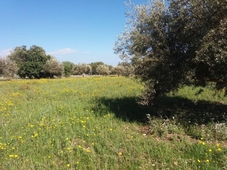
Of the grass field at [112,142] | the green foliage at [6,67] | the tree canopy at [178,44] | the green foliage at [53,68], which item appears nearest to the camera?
the grass field at [112,142]

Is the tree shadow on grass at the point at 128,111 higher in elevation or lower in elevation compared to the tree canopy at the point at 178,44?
lower

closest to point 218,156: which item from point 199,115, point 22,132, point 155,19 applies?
point 199,115

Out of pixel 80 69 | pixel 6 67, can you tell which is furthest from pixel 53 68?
pixel 80 69

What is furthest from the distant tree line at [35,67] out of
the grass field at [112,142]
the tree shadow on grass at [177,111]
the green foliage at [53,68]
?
the grass field at [112,142]

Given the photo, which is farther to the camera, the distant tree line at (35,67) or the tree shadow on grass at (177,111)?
the distant tree line at (35,67)

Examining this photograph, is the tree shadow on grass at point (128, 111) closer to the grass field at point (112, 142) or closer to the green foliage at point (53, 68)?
the grass field at point (112, 142)

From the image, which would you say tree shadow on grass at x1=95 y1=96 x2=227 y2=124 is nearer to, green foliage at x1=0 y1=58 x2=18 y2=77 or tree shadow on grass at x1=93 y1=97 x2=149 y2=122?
tree shadow on grass at x1=93 y1=97 x2=149 y2=122

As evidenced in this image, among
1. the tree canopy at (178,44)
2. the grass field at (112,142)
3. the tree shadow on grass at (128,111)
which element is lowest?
the grass field at (112,142)

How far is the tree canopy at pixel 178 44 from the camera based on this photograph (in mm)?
5449

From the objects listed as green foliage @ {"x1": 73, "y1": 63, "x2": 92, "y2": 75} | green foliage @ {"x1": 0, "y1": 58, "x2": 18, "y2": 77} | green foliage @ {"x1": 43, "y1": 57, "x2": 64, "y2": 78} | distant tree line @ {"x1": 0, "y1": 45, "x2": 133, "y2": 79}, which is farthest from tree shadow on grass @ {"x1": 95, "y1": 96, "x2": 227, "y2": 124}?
green foliage @ {"x1": 73, "y1": 63, "x2": 92, "y2": 75}

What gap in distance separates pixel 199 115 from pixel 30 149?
600 centimetres

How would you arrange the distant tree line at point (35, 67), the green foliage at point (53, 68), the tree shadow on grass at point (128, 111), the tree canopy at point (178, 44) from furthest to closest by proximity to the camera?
the green foliage at point (53, 68)
the distant tree line at point (35, 67)
the tree shadow on grass at point (128, 111)
the tree canopy at point (178, 44)

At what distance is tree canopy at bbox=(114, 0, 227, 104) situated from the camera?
545 centimetres

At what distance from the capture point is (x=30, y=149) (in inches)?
204
